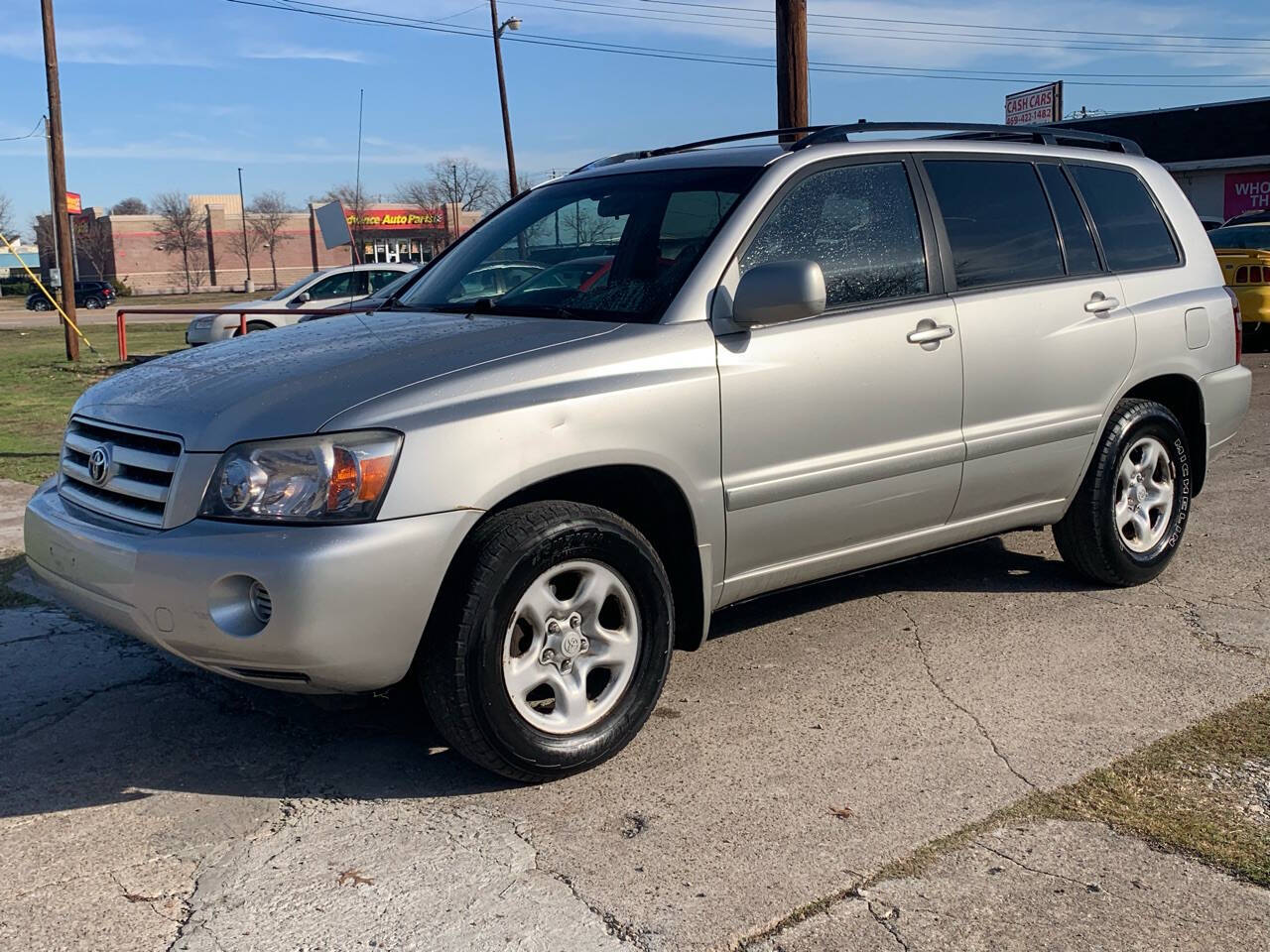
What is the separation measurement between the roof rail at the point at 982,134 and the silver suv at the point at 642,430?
0.8 inches

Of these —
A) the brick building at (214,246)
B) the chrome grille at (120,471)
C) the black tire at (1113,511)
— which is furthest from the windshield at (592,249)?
the brick building at (214,246)

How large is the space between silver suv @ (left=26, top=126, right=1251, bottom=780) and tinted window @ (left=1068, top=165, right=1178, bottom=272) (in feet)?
0.07

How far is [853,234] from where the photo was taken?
464 centimetres

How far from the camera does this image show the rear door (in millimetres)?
4883

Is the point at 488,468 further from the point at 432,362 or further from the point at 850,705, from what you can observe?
the point at 850,705

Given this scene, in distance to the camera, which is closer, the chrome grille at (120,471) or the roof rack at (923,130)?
the chrome grille at (120,471)

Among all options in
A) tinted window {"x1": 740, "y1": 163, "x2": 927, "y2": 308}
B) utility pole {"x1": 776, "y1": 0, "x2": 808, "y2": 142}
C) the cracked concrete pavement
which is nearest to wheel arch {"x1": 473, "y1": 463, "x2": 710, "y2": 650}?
the cracked concrete pavement

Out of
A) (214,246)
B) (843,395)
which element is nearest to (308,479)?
(843,395)

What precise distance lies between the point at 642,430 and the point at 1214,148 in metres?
38.0

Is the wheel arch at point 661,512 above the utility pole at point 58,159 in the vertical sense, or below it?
below

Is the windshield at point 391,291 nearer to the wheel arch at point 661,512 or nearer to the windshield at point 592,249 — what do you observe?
the windshield at point 592,249

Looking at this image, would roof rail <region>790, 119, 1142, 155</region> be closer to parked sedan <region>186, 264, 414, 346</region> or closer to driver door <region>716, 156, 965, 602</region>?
driver door <region>716, 156, 965, 602</region>

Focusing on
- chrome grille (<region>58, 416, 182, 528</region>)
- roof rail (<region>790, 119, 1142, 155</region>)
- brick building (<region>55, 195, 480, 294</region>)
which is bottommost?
chrome grille (<region>58, 416, 182, 528</region>)

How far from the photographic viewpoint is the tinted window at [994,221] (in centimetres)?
493
